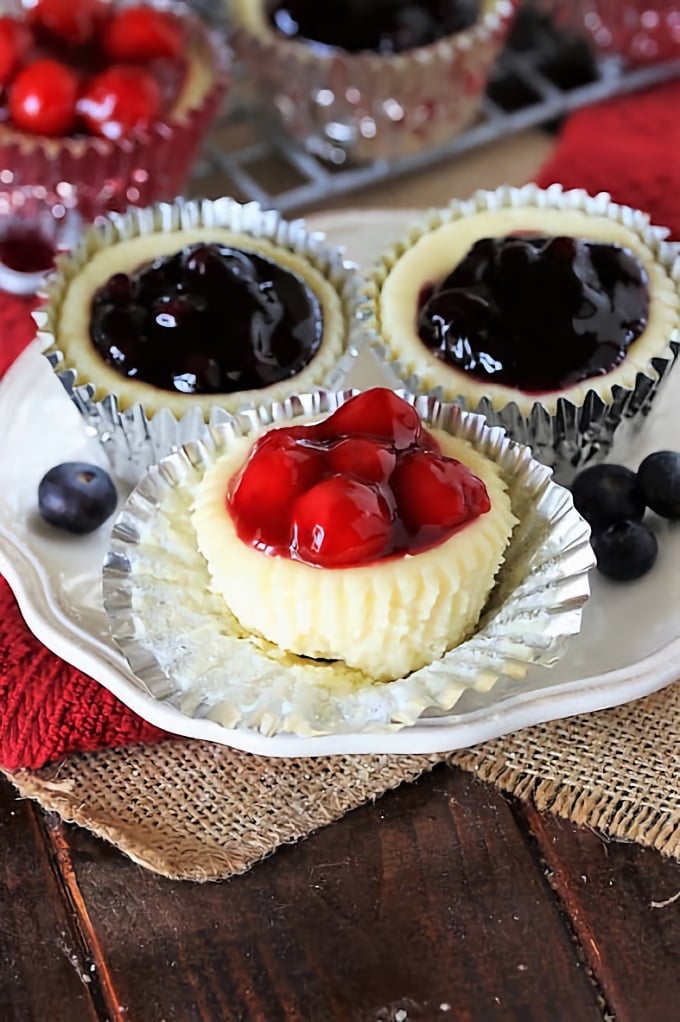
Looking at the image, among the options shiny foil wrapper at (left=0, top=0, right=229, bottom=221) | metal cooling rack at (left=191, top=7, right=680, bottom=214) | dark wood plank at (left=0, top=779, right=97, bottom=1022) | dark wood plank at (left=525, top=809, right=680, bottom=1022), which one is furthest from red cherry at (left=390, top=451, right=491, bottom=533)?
metal cooling rack at (left=191, top=7, right=680, bottom=214)

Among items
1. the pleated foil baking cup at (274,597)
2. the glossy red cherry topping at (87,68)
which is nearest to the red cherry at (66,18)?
the glossy red cherry topping at (87,68)

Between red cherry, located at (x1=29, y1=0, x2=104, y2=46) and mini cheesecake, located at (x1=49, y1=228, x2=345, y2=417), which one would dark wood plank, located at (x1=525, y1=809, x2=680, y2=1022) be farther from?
red cherry, located at (x1=29, y1=0, x2=104, y2=46)

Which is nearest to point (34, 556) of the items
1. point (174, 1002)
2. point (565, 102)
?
point (174, 1002)

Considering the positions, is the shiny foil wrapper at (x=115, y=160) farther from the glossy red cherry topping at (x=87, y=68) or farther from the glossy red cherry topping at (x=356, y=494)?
the glossy red cherry topping at (x=356, y=494)

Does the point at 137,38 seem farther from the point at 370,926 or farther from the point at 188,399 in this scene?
the point at 370,926

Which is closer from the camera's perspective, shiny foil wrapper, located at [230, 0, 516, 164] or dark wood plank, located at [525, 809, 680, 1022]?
dark wood plank, located at [525, 809, 680, 1022]

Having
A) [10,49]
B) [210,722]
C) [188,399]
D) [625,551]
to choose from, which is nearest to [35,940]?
[210,722]

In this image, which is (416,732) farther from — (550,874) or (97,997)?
(97,997)
